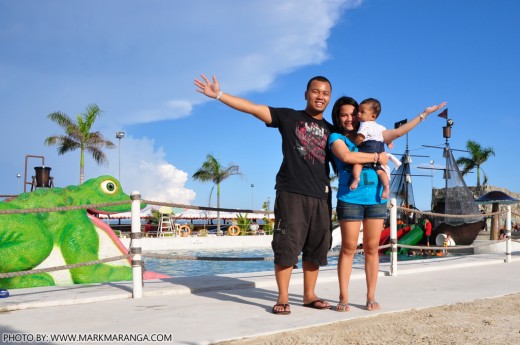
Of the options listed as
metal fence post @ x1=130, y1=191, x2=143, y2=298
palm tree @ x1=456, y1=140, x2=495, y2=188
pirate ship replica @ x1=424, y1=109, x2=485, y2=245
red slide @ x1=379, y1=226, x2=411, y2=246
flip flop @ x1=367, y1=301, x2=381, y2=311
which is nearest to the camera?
flip flop @ x1=367, y1=301, x2=381, y2=311

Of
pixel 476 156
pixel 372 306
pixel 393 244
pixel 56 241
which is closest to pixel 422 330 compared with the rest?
pixel 372 306

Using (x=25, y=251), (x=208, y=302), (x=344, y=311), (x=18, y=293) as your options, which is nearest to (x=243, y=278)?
(x=208, y=302)

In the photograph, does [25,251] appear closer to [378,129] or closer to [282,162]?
[282,162]

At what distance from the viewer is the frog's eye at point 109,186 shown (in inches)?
371

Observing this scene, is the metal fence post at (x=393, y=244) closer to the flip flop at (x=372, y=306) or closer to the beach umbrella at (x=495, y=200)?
the flip flop at (x=372, y=306)

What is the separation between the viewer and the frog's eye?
30.9 ft

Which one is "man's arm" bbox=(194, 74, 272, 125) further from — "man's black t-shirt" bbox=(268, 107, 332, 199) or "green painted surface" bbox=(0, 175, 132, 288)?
"green painted surface" bbox=(0, 175, 132, 288)

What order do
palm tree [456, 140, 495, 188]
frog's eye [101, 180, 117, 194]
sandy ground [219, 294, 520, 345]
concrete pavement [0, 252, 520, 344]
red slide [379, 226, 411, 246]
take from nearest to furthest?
sandy ground [219, 294, 520, 345]
concrete pavement [0, 252, 520, 344]
frog's eye [101, 180, 117, 194]
red slide [379, 226, 411, 246]
palm tree [456, 140, 495, 188]

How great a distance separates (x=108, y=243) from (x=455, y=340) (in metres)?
7.08

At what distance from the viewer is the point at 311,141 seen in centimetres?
345

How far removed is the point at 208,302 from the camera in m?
3.74

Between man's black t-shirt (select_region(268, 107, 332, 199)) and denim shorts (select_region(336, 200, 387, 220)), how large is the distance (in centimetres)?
15

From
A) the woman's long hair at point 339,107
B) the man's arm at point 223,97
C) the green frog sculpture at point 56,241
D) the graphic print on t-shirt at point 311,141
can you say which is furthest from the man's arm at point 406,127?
the green frog sculpture at point 56,241

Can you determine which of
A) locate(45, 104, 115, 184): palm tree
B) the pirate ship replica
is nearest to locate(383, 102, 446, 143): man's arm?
the pirate ship replica
